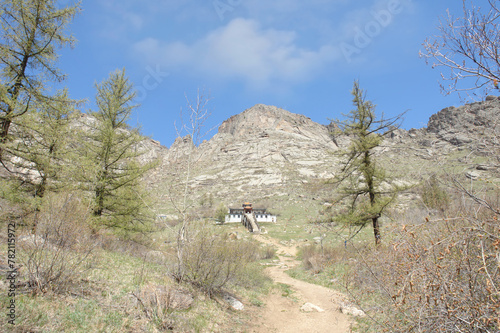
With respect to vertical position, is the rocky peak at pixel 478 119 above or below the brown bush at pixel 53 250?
above

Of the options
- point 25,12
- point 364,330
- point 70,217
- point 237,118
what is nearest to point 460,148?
point 364,330

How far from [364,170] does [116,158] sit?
1284 cm

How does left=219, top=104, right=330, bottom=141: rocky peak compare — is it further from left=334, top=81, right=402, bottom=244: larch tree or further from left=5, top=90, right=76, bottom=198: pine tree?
left=5, top=90, right=76, bottom=198: pine tree

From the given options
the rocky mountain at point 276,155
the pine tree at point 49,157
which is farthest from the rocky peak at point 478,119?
the pine tree at point 49,157

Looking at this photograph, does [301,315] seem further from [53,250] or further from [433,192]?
[53,250]

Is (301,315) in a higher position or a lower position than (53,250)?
lower

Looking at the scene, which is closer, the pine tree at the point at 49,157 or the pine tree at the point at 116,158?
the pine tree at the point at 49,157

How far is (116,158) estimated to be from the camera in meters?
12.5

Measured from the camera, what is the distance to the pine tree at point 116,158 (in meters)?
12.1

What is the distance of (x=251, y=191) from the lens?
71.8 meters

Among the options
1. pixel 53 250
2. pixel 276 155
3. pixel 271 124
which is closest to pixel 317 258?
pixel 53 250

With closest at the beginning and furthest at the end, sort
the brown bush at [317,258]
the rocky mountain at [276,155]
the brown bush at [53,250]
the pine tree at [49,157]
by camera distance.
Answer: the rocky mountain at [276,155]
the brown bush at [53,250]
the pine tree at [49,157]
the brown bush at [317,258]

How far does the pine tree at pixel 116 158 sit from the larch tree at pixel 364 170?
34.7 ft

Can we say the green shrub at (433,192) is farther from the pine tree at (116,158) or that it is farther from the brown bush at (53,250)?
the pine tree at (116,158)
